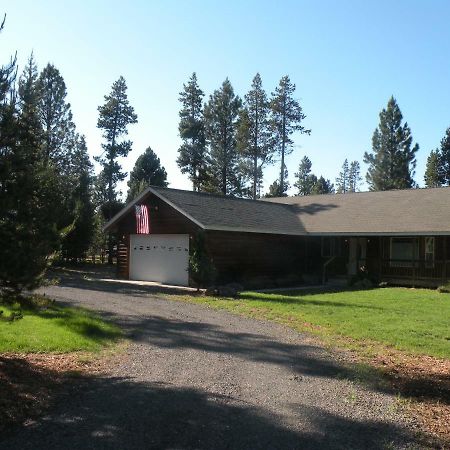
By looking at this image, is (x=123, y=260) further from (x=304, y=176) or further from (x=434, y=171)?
(x=304, y=176)

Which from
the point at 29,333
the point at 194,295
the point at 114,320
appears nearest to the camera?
the point at 29,333

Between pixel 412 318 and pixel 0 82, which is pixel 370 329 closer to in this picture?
pixel 412 318

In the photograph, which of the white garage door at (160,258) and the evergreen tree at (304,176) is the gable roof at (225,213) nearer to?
the white garage door at (160,258)

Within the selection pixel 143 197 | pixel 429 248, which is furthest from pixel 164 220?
pixel 429 248

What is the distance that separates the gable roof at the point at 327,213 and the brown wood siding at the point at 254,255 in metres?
0.53

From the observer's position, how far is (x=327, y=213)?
90.4ft

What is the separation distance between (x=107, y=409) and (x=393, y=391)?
3.57 metres

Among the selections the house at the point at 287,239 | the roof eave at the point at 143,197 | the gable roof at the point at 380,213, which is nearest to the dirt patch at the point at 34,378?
the house at the point at 287,239

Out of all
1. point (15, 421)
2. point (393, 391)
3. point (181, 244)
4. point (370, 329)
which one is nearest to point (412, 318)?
point (370, 329)

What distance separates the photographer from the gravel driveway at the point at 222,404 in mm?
4754

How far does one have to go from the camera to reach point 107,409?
553 centimetres

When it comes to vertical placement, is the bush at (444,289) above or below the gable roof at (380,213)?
below

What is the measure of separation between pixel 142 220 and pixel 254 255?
5.28m

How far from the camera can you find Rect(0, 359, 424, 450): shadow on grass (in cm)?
466
